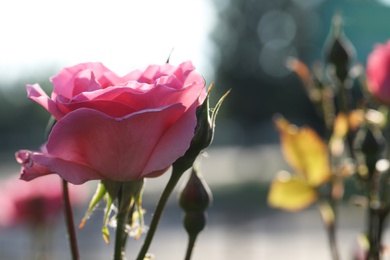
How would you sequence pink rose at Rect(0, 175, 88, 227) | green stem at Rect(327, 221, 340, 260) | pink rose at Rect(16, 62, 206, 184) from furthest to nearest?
pink rose at Rect(0, 175, 88, 227)
green stem at Rect(327, 221, 340, 260)
pink rose at Rect(16, 62, 206, 184)

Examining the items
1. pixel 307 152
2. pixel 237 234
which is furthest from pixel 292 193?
pixel 237 234

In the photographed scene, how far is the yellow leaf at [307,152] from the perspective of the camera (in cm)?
71

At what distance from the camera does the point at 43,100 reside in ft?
1.34

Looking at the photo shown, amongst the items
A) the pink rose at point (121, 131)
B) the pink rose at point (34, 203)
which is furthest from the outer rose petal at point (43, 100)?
the pink rose at point (34, 203)

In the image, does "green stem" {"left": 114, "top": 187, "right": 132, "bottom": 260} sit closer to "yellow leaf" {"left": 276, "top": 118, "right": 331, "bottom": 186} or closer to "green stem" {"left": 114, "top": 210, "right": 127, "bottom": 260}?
"green stem" {"left": 114, "top": 210, "right": 127, "bottom": 260}

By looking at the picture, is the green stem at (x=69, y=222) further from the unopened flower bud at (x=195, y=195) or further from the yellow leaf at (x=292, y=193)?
the yellow leaf at (x=292, y=193)

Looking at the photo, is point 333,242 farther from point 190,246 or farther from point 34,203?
point 34,203

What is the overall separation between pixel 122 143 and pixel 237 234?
5760 millimetres

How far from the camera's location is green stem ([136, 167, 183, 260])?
1.30ft

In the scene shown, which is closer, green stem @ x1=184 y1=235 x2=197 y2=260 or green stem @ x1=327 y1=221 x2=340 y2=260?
green stem @ x1=184 y1=235 x2=197 y2=260

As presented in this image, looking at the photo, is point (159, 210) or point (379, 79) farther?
point (379, 79)

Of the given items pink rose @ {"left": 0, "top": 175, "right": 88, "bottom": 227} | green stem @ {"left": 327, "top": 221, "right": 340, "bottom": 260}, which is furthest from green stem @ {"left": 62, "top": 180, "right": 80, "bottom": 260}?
pink rose @ {"left": 0, "top": 175, "right": 88, "bottom": 227}

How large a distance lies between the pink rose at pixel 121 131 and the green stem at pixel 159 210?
16 millimetres

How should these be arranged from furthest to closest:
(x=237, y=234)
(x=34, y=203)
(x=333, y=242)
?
(x=237, y=234), (x=34, y=203), (x=333, y=242)
